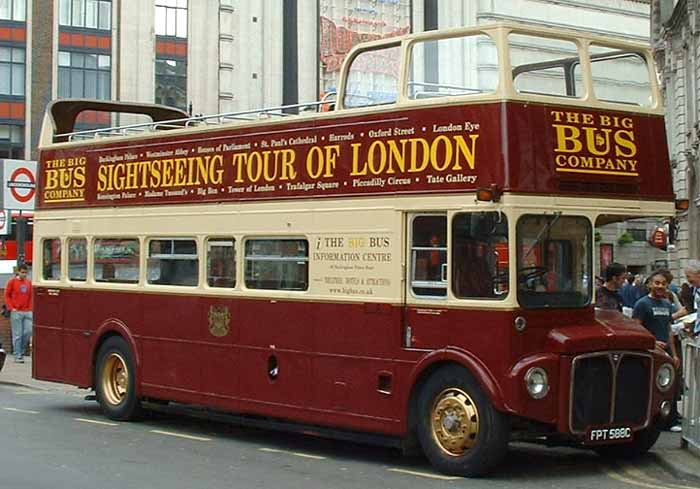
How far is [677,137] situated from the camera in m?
40.9

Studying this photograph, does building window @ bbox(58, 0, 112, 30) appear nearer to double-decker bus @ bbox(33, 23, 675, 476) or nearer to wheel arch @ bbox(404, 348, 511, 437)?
double-decker bus @ bbox(33, 23, 675, 476)

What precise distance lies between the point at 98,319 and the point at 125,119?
4214 cm

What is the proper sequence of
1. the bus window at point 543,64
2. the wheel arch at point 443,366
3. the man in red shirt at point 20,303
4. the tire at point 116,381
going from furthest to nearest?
the man in red shirt at point 20,303 < the tire at point 116,381 < the bus window at point 543,64 < the wheel arch at point 443,366

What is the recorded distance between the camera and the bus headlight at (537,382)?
35.8 ft

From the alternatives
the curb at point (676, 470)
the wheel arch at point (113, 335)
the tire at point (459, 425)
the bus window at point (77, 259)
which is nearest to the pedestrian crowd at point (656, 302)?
the curb at point (676, 470)

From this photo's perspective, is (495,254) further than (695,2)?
No

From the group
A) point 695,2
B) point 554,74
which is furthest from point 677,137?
point 554,74

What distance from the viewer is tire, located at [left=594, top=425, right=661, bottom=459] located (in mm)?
12102

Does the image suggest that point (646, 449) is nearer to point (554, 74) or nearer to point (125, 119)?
point (554, 74)

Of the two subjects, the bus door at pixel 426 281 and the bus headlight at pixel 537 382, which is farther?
the bus door at pixel 426 281

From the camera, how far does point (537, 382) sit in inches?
431

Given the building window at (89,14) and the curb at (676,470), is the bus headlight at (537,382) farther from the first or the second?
the building window at (89,14)

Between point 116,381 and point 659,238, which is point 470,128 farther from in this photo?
point 659,238

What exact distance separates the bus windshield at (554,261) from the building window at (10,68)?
49.2 metres
